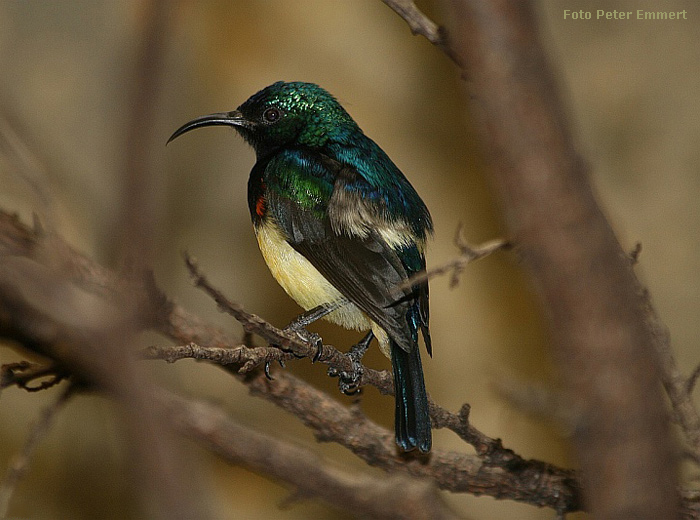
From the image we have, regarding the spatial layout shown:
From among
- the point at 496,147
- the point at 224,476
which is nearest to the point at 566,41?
the point at 224,476

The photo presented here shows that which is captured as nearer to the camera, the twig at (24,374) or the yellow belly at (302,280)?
the twig at (24,374)

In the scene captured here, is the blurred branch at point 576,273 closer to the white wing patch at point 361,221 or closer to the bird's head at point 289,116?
the white wing patch at point 361,221

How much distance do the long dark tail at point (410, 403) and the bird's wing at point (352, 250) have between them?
6 centimetres

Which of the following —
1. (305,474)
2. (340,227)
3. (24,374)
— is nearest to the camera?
(305,474)

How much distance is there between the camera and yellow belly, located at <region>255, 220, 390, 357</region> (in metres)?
3.24

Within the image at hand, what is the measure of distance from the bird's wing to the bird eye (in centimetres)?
38

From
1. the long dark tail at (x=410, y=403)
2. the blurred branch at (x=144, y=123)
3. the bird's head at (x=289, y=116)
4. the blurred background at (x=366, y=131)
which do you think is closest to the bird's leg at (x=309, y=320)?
the long dark tail at (x=410, y=403)

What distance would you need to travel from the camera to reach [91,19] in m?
5.26

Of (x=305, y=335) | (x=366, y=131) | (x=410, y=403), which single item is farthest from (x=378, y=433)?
(x=366, y=131)

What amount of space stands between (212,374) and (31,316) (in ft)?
11.1

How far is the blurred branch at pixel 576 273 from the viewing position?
1.01 metres

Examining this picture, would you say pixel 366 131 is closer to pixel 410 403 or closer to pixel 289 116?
pixel 289 116

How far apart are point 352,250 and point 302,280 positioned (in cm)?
31

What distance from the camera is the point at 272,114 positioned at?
368 cm
